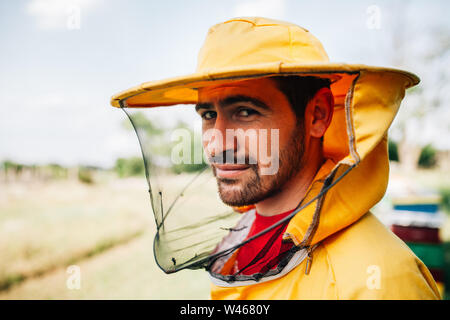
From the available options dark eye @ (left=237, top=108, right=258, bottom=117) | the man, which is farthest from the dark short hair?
dark eye @ (left=237, top=108, right=258, bottom=117)

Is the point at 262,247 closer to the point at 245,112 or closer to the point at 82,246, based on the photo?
the point at 245,112

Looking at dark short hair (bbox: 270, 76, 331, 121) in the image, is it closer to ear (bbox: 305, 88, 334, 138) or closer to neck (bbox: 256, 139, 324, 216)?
ear (bbox: 305, 88, 334, 138)

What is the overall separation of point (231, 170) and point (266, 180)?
173 mm

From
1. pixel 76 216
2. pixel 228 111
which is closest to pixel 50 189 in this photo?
pixel 76 216

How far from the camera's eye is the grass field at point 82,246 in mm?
5305

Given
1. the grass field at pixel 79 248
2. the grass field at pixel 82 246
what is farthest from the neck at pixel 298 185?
the grass field at pixel 79 248

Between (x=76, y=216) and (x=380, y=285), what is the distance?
9.06 metres

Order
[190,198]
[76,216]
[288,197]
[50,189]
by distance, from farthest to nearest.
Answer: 1. [50,189]
2. [76,216]
3. [190,198]
4. [288,197]

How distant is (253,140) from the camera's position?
1.37 metres

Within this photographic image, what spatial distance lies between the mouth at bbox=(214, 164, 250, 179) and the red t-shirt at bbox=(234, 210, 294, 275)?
318 millimetres

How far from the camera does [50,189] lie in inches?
432

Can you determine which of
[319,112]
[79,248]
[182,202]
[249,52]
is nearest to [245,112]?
[249,52]

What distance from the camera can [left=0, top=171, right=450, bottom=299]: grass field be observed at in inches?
209
